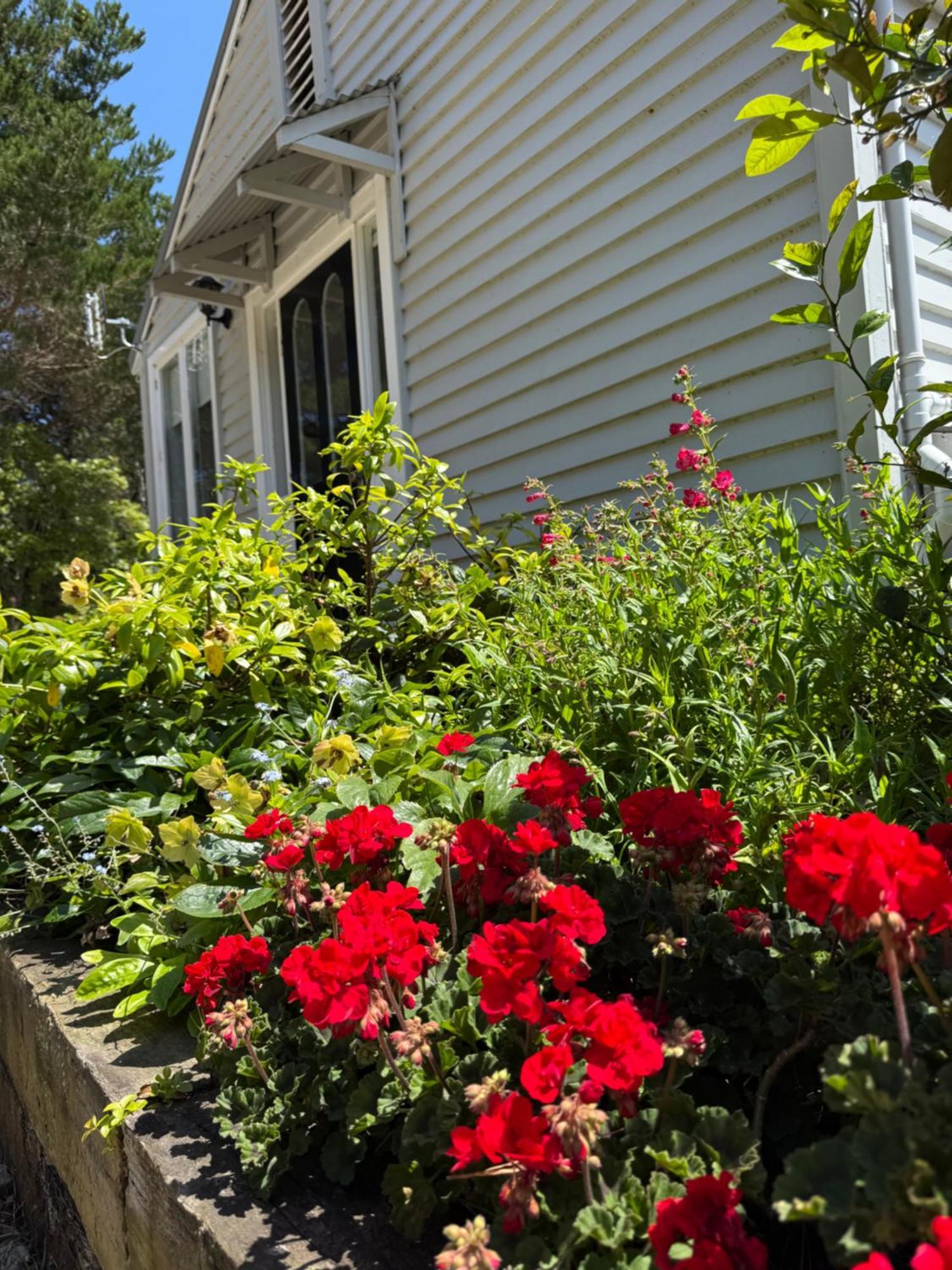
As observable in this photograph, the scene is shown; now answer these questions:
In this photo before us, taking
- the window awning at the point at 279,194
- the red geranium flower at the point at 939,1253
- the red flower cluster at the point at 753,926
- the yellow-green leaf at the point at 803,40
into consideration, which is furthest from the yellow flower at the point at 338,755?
the window awning at the point at 279,194

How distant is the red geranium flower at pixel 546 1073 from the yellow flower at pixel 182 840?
1.09m

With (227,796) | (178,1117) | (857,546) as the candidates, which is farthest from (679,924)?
(857,546)

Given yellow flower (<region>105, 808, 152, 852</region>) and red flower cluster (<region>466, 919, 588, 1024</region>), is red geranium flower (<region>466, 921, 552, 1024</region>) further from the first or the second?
yellow flower (<region>105, 808, 152, 852</region>)

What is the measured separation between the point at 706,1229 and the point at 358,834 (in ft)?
2.38

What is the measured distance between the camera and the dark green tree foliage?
1484 cm

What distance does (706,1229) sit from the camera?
0.83 metres

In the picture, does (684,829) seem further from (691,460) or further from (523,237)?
(523,237)

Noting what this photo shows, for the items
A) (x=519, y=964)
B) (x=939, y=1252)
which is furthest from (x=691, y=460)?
(x=939, y=1252)

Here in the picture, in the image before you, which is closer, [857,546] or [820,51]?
[820,51]

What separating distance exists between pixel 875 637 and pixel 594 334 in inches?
102

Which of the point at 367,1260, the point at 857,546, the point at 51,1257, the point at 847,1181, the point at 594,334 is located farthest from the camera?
the point at 594,334

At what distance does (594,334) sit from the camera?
4234 millimetres

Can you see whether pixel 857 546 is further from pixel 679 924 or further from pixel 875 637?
pixel 679 924

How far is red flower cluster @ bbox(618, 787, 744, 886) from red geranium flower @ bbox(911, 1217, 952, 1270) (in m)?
0.72
